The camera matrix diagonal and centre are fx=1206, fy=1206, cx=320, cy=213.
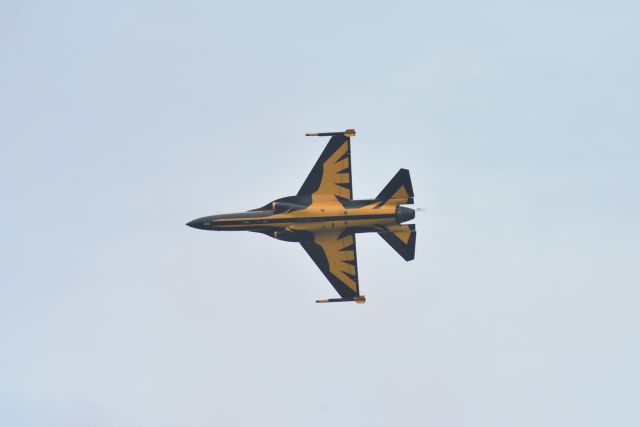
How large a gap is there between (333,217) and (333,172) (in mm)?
4457

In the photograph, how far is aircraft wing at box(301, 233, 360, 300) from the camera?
333ft

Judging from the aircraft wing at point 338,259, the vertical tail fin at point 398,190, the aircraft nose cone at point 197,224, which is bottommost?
the aircraft wing at point 338,259

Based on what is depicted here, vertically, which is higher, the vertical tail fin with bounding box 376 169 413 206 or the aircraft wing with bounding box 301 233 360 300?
the vertical tail fin with bounding box 376 169 413 206

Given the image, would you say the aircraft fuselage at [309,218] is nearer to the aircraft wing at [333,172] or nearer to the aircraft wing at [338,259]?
the aircraft wing at [333,172]

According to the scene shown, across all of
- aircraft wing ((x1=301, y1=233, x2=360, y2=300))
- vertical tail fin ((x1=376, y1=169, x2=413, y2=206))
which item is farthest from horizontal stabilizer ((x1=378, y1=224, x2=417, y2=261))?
aircraft wing ((x1=301, y1=233, x2=360, y2=300))

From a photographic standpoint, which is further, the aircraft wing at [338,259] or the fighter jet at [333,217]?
the aircraft wing at [338,259]

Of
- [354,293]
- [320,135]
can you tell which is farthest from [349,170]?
[354,293]

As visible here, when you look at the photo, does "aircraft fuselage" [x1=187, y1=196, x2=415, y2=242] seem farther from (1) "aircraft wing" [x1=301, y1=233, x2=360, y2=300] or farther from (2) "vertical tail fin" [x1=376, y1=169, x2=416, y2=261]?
(1) "aircraft wing" [x1=301, y1=233, x2=360, y2=300]

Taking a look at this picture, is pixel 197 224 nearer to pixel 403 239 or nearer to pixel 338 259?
pixel 338 259

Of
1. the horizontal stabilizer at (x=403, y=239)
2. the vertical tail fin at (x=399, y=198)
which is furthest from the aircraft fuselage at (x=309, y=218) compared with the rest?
the horizontal stabilizer at (x=403, y=239)

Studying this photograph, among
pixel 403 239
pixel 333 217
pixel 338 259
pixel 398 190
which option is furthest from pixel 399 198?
pixel 338 259

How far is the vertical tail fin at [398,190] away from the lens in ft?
324

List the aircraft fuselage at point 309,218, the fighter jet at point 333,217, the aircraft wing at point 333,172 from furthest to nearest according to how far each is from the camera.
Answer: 1. the aircraft wing at point 333,172
2. the fighter jet at point 333,217
3. the aircraft fuselage at point 309,218

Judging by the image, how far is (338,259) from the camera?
102m
